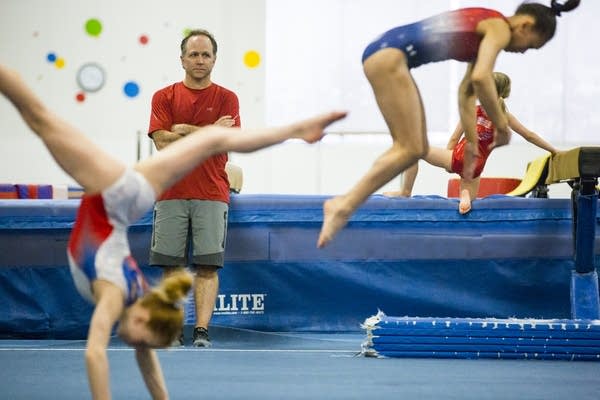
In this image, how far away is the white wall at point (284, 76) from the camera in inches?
376

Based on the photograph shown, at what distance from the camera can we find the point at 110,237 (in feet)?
9.56

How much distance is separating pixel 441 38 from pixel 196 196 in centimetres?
195

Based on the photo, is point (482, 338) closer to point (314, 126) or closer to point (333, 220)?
point (333, 220)

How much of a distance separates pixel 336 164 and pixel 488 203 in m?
4.10

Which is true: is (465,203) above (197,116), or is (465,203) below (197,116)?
below

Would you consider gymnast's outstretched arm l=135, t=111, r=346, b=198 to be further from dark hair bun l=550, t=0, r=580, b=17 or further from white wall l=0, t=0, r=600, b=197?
white wall l=0, t=0, r=600, b=197

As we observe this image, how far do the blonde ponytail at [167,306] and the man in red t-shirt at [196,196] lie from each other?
2185 mm

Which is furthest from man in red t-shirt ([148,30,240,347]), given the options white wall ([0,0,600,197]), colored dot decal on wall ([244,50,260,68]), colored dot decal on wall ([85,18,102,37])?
colored dot decal on wall ([85,18,102,37])

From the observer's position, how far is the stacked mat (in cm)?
468

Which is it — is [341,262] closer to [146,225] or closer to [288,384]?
[146,225]

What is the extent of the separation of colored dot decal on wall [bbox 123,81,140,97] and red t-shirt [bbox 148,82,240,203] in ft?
15.9

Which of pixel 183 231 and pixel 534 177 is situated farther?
pixel 534 177

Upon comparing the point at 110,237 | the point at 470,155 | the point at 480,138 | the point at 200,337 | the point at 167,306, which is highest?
the point at 480,138

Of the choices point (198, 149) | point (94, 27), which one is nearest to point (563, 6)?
point (198, 149)
